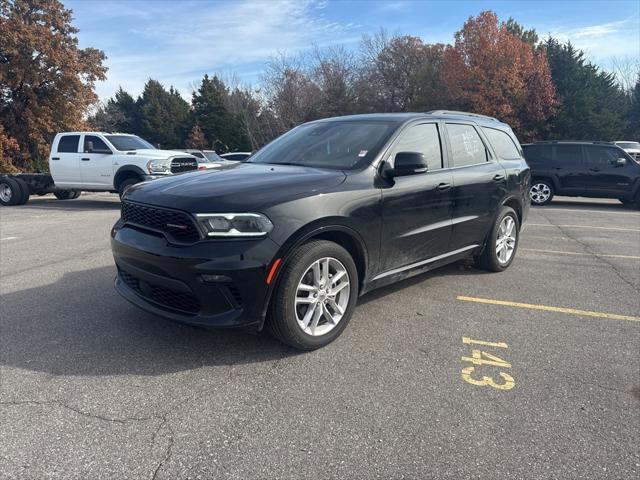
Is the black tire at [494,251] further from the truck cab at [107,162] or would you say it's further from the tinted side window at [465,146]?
the truck cab at [107,162]

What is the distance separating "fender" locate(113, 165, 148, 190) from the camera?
38.4 ft

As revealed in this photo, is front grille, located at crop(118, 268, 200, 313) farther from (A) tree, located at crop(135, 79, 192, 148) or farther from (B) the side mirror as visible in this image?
(A) tree, located at crop(135, 79, 192, 148)

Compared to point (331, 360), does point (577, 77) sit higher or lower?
higher

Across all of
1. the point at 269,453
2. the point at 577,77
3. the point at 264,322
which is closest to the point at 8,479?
the point at 269,453

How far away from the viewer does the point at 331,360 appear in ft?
10.5

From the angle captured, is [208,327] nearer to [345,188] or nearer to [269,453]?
[269,453]

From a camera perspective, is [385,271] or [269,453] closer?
[269,453]

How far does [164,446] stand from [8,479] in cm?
68

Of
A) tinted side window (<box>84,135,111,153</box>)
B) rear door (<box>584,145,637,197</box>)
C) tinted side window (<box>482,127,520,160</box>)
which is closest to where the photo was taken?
tinted side window (<box>482,127,520,160</box>)

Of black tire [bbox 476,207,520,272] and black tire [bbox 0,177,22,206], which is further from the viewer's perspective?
black tire [bbox 0,177,22,206]

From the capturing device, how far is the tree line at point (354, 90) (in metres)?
23.4

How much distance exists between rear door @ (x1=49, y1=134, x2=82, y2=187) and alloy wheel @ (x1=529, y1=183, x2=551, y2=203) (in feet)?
44.0

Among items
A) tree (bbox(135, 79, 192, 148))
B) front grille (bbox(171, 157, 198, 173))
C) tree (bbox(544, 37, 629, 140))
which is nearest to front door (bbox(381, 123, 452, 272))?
front grille (bbox(171, 157, 198, 173))

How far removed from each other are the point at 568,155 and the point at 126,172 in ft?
42.1
